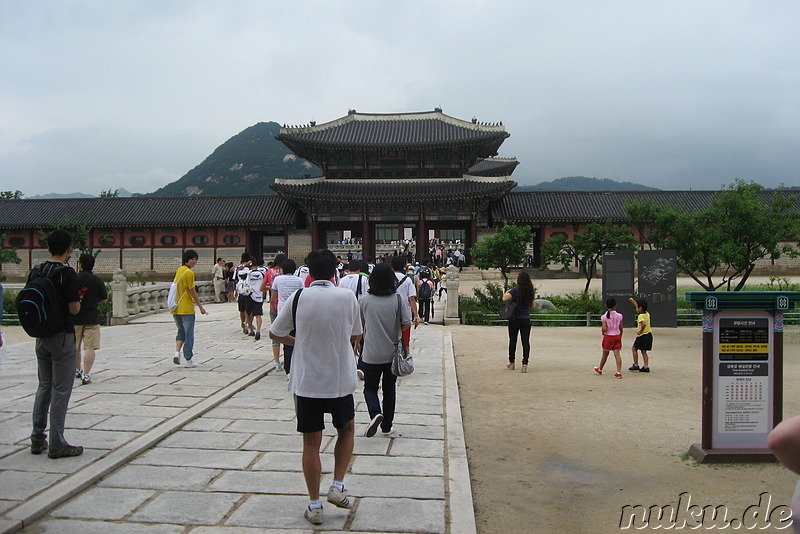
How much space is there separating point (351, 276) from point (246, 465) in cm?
400

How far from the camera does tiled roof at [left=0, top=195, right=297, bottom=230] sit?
35656mm

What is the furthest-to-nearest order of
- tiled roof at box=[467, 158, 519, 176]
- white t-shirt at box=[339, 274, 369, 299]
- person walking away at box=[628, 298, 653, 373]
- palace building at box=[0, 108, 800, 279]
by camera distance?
tiled roof at box=[467, 158, 519, 176] < palace building at box=[0, 108, 800, 279] < person walking away at box=[628, 298, 653, 373] < white t-shirt at box=[339, 274, 369, 299]

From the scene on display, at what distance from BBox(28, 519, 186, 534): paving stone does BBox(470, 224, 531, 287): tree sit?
2002 centimetres

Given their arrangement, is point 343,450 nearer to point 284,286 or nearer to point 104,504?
point 104,504

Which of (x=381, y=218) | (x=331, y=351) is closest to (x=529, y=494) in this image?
(x=331, y=351)

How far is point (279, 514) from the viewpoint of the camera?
4059 mm

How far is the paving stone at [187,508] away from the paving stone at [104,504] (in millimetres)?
104

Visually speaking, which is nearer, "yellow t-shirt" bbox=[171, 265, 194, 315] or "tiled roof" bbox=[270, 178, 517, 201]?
"yellow t-shirt" bbox=[171, 265, 194, 315]

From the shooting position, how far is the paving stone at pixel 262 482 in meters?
4.48

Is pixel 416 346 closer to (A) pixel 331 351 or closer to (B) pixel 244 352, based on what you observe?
(B) pixel 244 352

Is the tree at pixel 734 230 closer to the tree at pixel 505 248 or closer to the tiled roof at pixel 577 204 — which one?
the tree at pixel 505 248

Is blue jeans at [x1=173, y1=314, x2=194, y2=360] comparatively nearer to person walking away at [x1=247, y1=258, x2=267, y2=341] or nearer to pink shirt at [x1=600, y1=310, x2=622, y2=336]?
person walking away at [x1=247, y1=258, x2=267, y2=341]

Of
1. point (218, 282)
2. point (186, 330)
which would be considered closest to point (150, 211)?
point (218, 282)

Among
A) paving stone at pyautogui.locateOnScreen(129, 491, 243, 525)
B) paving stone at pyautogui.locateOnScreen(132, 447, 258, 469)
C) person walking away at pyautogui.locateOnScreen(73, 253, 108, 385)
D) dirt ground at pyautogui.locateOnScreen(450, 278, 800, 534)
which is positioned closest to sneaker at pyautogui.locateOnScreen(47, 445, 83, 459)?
paving stone at pyautogui.locateOnScreen(132, 447, 258, 469)
